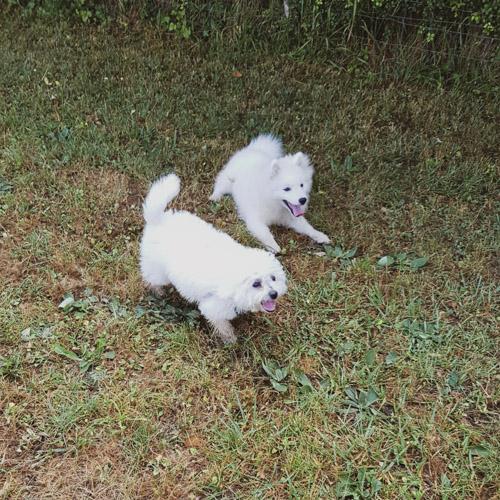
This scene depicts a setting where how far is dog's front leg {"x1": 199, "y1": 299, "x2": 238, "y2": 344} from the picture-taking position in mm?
2960

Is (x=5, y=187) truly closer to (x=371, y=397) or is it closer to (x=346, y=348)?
(x=346, y=348)

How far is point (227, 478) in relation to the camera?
2.57 meters

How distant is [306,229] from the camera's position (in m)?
3.86

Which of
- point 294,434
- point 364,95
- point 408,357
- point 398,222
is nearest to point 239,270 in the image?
point 294,434

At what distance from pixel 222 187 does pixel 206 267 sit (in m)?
1.28

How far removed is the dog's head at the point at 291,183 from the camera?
12.0 feet

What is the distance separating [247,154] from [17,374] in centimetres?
211

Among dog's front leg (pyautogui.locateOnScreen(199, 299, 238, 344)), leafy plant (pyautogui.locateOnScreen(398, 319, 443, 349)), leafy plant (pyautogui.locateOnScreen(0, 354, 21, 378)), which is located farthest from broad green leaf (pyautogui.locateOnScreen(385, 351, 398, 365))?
leafy plant (pyautogui.locateOnScreen(0, 354, 21, 378))

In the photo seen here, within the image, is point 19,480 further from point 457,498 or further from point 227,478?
point 457,498

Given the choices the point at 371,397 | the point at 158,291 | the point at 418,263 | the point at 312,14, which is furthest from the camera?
the point at 312,14

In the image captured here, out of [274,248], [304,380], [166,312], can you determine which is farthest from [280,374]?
[274,248]

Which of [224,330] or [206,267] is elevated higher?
[206,267]

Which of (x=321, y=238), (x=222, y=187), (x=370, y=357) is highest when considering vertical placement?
(x=222, y=187)

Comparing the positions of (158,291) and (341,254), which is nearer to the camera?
(158,291)
